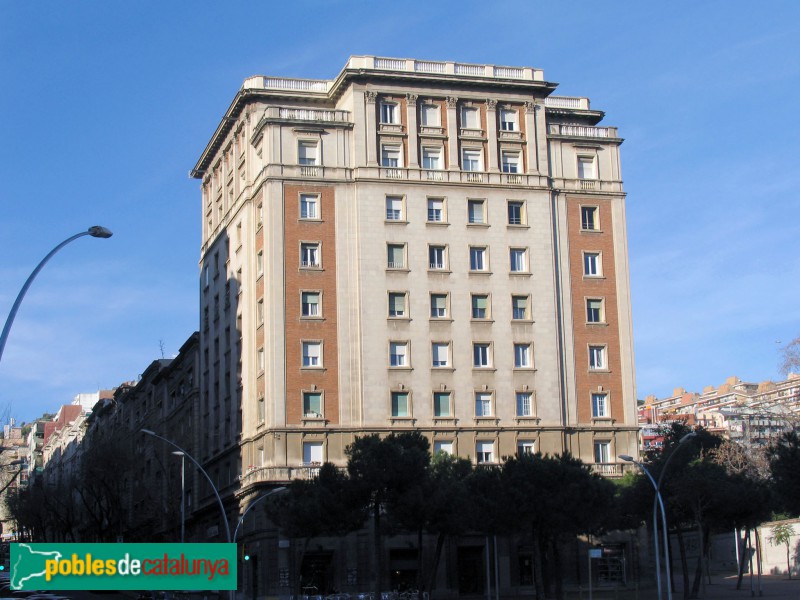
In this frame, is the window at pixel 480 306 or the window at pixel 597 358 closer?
the window at pixel 480 306

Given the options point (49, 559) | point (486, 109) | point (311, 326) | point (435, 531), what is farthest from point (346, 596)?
point (49, 559)

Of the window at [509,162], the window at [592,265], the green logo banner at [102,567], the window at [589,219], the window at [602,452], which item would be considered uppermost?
the window at [509,162]

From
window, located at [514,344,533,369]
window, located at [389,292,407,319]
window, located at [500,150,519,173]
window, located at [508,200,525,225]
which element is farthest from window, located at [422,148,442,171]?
window, located at [514,344,533,369]

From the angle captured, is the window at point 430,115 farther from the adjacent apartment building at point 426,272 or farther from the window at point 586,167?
the window at point 586,167

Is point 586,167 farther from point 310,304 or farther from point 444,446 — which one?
point 444,446

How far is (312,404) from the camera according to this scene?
67.2 metres

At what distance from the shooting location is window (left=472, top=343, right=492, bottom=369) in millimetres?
69688

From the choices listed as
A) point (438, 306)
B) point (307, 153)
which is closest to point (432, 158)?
point (307, 153)

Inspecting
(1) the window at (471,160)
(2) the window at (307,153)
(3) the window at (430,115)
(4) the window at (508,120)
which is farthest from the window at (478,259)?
(2) the window at (307,153)

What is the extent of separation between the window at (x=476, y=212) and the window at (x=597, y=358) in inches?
421

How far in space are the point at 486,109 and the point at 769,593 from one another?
110 feet

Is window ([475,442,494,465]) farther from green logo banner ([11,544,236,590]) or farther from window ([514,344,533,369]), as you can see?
green logo banner ([11,544,236,590])

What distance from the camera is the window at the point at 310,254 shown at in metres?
69.1

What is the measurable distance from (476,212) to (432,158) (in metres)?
4.43
